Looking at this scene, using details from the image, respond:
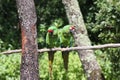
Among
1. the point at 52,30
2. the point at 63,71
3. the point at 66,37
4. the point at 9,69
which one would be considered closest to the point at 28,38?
the point at 52,30

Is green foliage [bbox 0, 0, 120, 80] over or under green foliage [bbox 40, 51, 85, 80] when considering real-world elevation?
over

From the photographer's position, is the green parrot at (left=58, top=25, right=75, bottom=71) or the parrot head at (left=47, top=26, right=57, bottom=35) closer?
the parrot head at (left=47, top=26, right=57, bottom=35)

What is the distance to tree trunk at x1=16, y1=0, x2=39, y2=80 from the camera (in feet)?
15.1

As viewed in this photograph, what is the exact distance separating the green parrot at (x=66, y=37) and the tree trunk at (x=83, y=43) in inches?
4.2

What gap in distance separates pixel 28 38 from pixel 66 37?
1.46 m

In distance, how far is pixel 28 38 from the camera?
4.59 meters

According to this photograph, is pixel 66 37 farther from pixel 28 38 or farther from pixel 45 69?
pixel 45 69

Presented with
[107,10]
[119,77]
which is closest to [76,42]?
[107,10]

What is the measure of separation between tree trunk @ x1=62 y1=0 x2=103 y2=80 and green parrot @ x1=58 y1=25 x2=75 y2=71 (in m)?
0.11

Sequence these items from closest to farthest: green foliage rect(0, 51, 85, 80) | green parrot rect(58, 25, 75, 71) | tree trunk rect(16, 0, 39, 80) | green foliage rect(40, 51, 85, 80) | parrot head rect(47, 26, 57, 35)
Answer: tree trunk rect(16, 0, 39, 80) < parrot head rect(47, 26, 57, 35) < green parrot rect(58, 25, 75, 71) < green foliage rect(0, 51, 85, 80) < green foliage rect(40, 51, 85, 80)

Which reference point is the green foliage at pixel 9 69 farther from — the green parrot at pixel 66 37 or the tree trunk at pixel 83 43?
the tree trunk at pixel 83 43

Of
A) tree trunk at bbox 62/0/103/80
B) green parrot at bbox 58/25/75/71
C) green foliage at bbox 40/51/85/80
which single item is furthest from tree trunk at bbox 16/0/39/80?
green foliage at bbox 40/51/85/80

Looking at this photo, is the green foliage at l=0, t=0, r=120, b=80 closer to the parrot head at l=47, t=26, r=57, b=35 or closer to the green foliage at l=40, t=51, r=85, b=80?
the green foliage at l=40, t=51, r=85, b=80

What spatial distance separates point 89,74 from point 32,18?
1.59 metres
